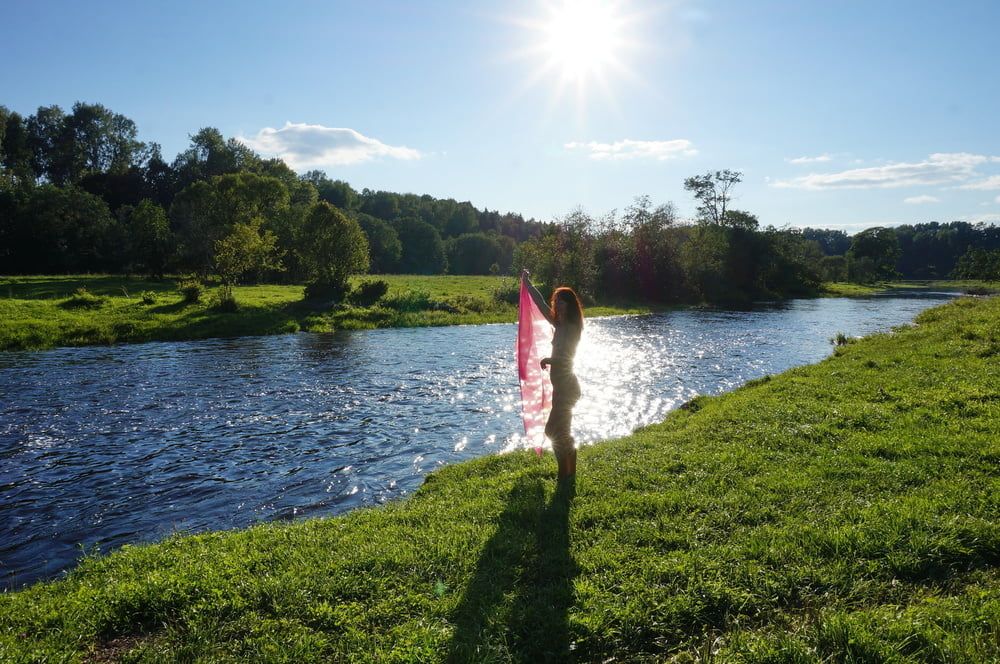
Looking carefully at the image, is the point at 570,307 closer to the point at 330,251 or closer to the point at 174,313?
the point at 174,313

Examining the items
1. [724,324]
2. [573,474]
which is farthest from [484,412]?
[724,324]

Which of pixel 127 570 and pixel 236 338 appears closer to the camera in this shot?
pixel 127 570

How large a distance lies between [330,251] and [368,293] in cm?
511

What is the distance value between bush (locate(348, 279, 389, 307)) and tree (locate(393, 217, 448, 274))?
7689cm

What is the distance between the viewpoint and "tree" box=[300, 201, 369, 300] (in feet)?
170

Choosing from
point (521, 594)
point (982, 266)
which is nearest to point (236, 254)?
point (521, 594)

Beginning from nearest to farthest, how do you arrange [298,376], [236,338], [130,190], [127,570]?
1. [127,570]
2. [298,376]
3. [236,338]
4. [130,190]

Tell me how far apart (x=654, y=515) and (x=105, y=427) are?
53.0 ft

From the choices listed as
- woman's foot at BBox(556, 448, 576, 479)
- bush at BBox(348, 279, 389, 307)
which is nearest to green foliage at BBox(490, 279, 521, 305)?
bush at BBox(348, 279, 389, 307)

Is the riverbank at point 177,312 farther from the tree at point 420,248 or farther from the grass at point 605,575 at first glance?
the tree at point 420,248

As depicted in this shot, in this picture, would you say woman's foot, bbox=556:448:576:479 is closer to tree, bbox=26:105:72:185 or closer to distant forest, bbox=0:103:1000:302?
distant forest, bbox=0:103:1000:302

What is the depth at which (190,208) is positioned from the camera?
6762 cm

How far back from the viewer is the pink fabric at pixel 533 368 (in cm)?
1180

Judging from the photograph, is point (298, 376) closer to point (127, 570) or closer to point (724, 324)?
point (127, 570)
